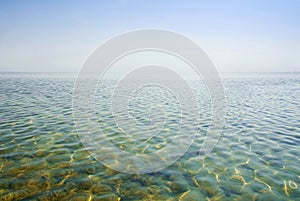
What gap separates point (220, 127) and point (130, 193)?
8.91 metres

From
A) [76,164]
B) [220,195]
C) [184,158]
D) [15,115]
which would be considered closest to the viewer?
[220,195]

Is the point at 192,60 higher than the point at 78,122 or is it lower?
higher

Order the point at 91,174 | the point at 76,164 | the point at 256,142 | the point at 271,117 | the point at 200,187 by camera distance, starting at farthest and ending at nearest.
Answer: the point at 271,117, the point at 256,142, the point at 76,164, the point at 91,174, the point at 200,187

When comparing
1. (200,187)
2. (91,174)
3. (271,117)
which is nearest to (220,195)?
(200,187)

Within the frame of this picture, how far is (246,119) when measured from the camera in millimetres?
16297

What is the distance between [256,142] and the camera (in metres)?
11.2

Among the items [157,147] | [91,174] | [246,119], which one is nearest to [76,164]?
[91,174]

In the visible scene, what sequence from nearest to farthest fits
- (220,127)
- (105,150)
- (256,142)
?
(105,150), (256,142), (220,127)

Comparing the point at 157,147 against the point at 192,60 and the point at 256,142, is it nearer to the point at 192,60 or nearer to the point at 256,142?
the point at 256,142

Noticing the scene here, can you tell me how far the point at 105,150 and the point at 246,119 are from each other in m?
11.1

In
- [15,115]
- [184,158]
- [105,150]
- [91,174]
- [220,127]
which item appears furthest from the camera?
[15,115]

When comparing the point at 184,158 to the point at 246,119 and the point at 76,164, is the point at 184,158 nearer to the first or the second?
the point at 76,164

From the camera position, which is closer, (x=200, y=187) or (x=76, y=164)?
(x=200, y=187)

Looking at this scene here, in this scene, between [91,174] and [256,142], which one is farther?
[256,142]
